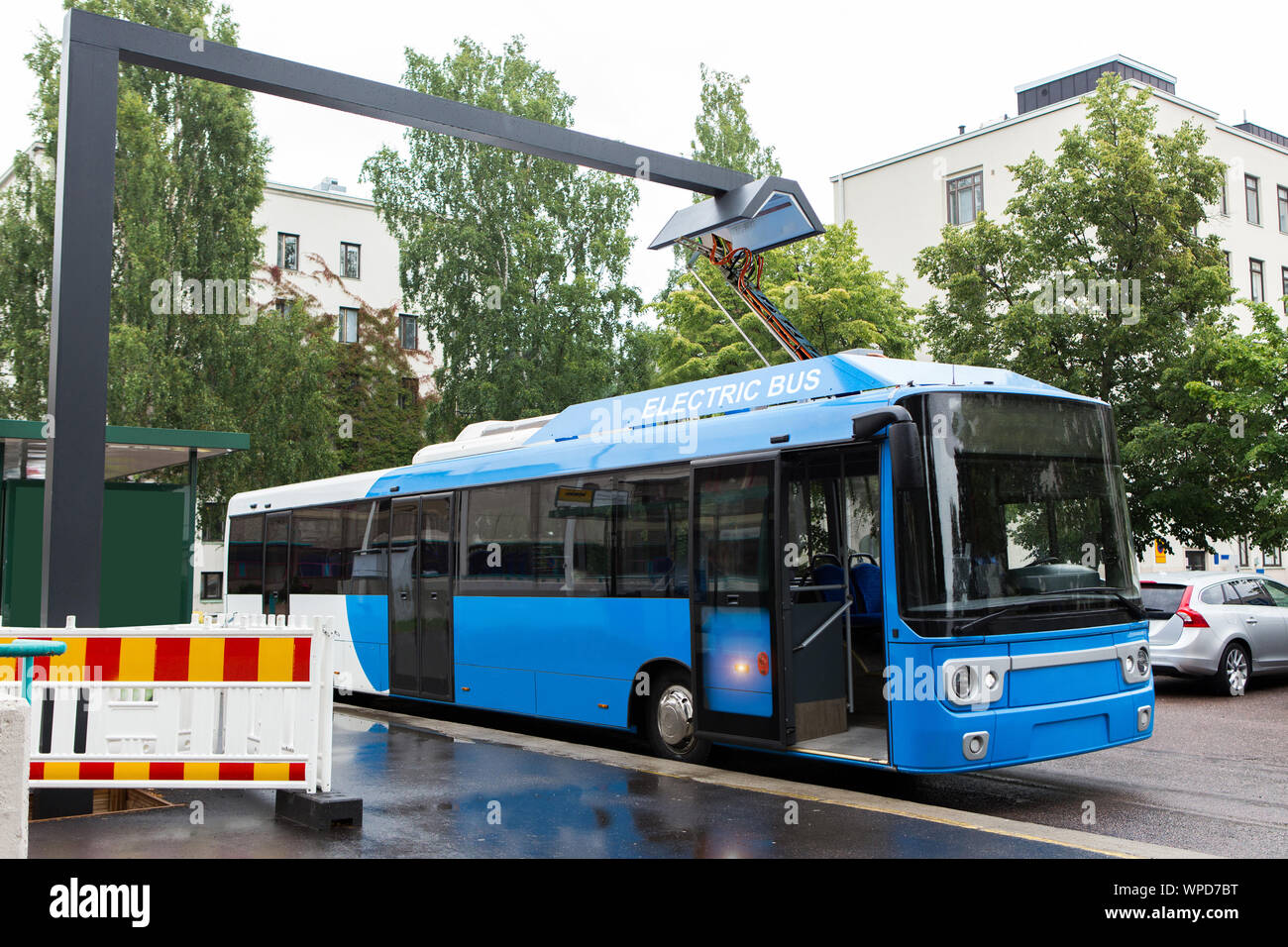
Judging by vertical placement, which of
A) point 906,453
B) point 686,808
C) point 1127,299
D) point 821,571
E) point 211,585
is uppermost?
point 1127,299

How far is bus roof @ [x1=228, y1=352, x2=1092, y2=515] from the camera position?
8.47m

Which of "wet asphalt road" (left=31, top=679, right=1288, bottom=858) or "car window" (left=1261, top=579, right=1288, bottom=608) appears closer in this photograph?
"wet asphalt road" (left=31, top=679, right=1288, bottom=858)

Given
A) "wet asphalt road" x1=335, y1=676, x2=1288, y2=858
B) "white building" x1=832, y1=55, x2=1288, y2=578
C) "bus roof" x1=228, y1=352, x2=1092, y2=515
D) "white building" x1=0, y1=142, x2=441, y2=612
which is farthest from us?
"white building" x1=0, y1=142, x2=441, y2=612

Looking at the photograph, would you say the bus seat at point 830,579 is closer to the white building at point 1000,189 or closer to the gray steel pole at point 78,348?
the gray steel pole at point 78,348

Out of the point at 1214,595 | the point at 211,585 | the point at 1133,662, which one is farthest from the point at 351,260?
the point at 1133,662

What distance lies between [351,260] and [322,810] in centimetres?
4603

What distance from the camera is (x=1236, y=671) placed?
14516 mm

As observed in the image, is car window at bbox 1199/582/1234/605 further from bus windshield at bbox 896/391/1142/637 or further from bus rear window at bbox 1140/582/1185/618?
bus windshield at bbox 896/391/1142/637

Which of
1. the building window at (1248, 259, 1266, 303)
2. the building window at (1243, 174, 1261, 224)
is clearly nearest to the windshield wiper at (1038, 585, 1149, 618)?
the building window at (1248, 259, 1266, 303)

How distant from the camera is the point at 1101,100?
22219mm

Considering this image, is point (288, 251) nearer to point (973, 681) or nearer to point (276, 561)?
point (276, 561)

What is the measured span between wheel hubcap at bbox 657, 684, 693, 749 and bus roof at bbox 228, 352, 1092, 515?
197 cm

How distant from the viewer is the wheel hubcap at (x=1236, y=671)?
14.4m
